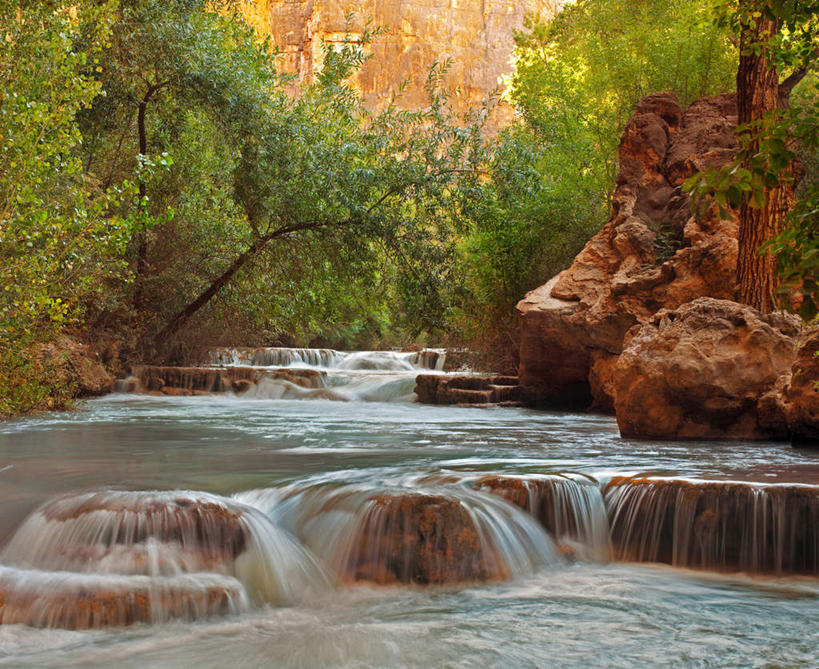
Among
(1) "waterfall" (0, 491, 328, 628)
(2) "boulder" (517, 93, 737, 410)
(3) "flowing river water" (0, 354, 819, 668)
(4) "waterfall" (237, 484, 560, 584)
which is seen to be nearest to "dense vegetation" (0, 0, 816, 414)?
(2) "boulder" (517, 93, 737, 410)

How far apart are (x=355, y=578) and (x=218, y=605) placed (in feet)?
3.29

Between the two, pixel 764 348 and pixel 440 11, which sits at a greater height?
pixel 440 11

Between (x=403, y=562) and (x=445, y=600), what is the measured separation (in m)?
0.45

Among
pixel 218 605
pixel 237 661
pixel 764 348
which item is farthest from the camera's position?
pixel 764 348

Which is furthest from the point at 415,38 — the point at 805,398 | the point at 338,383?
the point at 805,398

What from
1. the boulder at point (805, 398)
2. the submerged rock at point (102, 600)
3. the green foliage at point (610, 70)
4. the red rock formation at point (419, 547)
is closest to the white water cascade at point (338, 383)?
the green foliage at point (610, 70)

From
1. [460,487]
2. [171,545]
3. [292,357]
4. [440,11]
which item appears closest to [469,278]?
[292,357]

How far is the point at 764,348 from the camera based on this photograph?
31.2 feet

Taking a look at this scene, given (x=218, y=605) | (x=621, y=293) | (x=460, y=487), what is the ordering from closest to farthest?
(x=218, y=605) → (x=460, y=487) → (x=621, y=293)

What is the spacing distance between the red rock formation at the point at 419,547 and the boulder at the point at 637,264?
8.18m

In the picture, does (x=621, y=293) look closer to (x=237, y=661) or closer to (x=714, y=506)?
(x=714, y=506)

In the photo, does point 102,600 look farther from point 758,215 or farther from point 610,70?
point 610,70

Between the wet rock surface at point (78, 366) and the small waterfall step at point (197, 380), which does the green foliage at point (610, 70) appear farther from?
the wet rock surface at point (78, 366)

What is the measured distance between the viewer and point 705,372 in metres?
9.48
